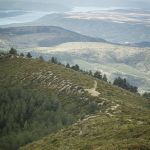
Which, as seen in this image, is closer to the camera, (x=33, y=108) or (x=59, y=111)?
(x=59, y=111)

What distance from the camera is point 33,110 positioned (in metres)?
136

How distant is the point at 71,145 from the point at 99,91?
8929 cm

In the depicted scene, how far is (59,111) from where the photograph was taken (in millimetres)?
127438

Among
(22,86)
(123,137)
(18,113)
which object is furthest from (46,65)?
(123,137)

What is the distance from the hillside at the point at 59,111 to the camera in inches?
2704

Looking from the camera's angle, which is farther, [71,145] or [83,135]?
[83,135]

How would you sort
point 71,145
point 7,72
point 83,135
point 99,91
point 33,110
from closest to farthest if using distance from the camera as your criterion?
1. point 71,145
2. point 83,135
3. point 33,110
4. point 99,91
5. point 7,72

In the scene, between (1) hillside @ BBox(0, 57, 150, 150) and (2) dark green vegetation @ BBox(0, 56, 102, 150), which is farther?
(2) dark green vegetation @ BBox(0, 56, 102, 150)

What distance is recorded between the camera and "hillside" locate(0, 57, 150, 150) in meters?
68.7

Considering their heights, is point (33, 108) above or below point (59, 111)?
below

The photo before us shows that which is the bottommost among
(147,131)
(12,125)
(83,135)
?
(12,125)

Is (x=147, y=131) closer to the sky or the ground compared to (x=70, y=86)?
closer to the sky

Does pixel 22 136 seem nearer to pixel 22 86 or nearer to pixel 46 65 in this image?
pixel 22 86

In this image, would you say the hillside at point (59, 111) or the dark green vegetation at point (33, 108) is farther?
the dark green vegetation at point (33, 108)
